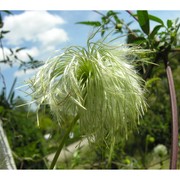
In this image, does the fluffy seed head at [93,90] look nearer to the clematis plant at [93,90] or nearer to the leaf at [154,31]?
the clematis plant at [93,90]

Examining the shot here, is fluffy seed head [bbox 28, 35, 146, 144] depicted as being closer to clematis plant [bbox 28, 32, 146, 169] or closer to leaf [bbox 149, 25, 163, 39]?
clematis plant [bbox 28, 32, 146, 169]

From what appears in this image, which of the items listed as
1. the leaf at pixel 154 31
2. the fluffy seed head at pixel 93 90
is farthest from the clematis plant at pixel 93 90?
the leaf at pixel 154 31

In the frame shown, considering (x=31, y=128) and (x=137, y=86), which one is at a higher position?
(x=137, y=86)

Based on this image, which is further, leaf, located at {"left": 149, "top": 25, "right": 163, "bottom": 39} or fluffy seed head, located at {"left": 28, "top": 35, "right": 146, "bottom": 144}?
leaf, located at {"left": 149, "top": 25, "right": 163, "bottom": 39}

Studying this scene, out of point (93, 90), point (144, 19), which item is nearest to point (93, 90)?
point (93, 90)

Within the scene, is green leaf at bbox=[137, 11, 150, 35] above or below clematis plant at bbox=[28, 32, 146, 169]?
above

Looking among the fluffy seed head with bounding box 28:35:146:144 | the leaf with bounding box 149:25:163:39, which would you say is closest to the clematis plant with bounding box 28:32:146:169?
the fluffy seed head with bounding box 28:35:146:144

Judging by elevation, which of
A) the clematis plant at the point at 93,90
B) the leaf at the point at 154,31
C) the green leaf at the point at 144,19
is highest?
the green leaf at the point at 144,19
